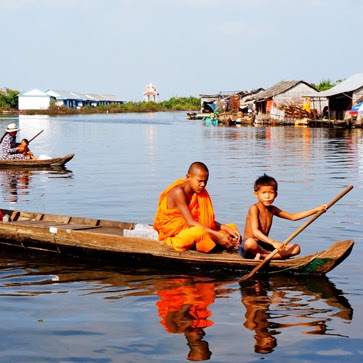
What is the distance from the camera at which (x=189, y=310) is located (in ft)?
19.4

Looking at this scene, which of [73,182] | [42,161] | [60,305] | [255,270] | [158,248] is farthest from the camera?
[42,161]

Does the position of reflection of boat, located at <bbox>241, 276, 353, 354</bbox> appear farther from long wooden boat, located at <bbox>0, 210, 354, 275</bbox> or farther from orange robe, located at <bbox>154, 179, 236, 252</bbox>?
orange robe, located at <bbox>154, 179, 236, 252</bbox>

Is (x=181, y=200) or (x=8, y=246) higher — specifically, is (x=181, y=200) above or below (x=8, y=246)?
above

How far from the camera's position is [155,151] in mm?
26047

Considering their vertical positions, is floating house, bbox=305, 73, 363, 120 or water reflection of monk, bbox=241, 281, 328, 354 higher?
floating house, bbox=305, 73, 363, 120

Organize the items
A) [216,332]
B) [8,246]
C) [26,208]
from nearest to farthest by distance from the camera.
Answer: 1. [216,332]
2. [8,246]
3. [26,208]

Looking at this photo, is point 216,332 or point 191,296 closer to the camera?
point 216,332

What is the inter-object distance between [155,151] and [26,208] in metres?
14.2

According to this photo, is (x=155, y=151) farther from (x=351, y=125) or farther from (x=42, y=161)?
(x=351, y=125)

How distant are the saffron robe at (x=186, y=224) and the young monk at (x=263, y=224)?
0.38 m

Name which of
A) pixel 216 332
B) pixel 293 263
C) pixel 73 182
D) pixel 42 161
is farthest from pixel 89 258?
pixel 42 161

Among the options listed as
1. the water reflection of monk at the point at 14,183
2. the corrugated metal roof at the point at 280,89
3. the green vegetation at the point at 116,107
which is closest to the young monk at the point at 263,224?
the water reflection of monk at the point at 14,183

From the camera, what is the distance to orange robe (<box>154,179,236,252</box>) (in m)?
7.05

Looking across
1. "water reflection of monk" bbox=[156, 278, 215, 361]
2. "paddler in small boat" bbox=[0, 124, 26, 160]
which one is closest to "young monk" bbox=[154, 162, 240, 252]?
"water reflection of monk" bbox=[156, 278, 215, 361]
